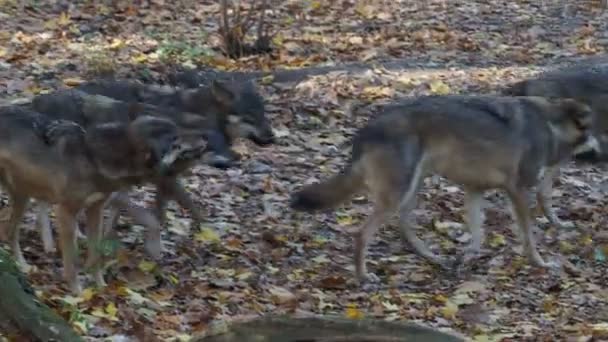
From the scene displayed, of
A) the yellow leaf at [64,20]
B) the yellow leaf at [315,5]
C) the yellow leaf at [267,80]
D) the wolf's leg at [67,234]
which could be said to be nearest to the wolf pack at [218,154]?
the wolf's leg at [67,234]

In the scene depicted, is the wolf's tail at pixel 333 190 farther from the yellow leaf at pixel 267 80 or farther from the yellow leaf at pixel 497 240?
the yellow leaf at pixel 267 80

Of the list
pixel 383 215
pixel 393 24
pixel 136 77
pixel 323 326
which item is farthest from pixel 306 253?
A: pixel 393 24

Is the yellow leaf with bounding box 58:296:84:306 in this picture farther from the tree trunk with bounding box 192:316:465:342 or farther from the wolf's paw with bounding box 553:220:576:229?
the wolf's paw with bounding box 553:220:576:229

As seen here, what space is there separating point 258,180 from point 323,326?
5494 mm

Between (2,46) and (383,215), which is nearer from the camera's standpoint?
(383,215)

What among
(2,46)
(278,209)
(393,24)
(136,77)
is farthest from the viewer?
(393,24)

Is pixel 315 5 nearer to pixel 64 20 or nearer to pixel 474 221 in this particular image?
pixel 64 20

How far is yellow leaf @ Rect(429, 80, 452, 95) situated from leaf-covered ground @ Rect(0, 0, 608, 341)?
14mm

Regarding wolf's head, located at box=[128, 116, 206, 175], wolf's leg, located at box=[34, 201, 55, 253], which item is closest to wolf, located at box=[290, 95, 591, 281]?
wolf's head, located at box=[128, 116, 206, 175]

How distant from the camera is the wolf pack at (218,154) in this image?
793 centimetres

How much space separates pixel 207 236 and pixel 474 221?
2.09 meters

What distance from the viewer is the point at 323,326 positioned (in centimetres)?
589

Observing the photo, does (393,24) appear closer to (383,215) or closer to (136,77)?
(136,77)

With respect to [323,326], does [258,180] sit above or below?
below
